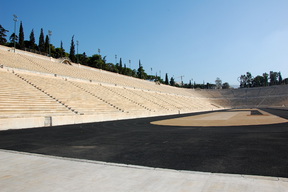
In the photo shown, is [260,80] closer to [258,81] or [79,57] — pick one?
[258,81]

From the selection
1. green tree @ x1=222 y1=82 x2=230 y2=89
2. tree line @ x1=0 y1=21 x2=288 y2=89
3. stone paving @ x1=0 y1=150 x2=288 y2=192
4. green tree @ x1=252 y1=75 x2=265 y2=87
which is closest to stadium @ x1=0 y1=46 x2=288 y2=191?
stone paving @ x1=0 y1=150 x2=288 y2=192

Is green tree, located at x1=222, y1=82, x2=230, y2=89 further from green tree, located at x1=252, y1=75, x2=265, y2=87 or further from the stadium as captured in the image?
the stadium

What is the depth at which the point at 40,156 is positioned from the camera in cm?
611

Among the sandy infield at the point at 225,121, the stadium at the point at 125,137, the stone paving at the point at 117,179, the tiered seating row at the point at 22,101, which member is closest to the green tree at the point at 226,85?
the stadium at the point at 125,137

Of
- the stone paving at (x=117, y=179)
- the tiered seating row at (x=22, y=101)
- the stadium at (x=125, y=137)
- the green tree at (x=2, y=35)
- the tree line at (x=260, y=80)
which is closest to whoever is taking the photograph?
the stone paving at (x=117, y=179)

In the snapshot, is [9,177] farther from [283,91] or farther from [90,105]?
[283,91]

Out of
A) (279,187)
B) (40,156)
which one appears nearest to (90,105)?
(40,156)

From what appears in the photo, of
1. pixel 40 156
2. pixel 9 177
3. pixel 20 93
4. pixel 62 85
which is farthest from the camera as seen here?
pixel 62 85

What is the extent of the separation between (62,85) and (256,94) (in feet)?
250

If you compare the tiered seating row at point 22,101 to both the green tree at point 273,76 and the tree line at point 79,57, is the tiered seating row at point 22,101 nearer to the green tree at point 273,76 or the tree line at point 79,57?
the tree line at point 79,57

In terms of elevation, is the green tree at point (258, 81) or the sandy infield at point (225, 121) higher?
the green tree at point (258, 81)

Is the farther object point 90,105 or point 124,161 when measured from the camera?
point 90,105

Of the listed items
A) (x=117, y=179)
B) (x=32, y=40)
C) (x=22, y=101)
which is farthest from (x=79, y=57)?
(x=117, y=179)

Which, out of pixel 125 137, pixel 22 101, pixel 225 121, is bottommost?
pixel 225 121
